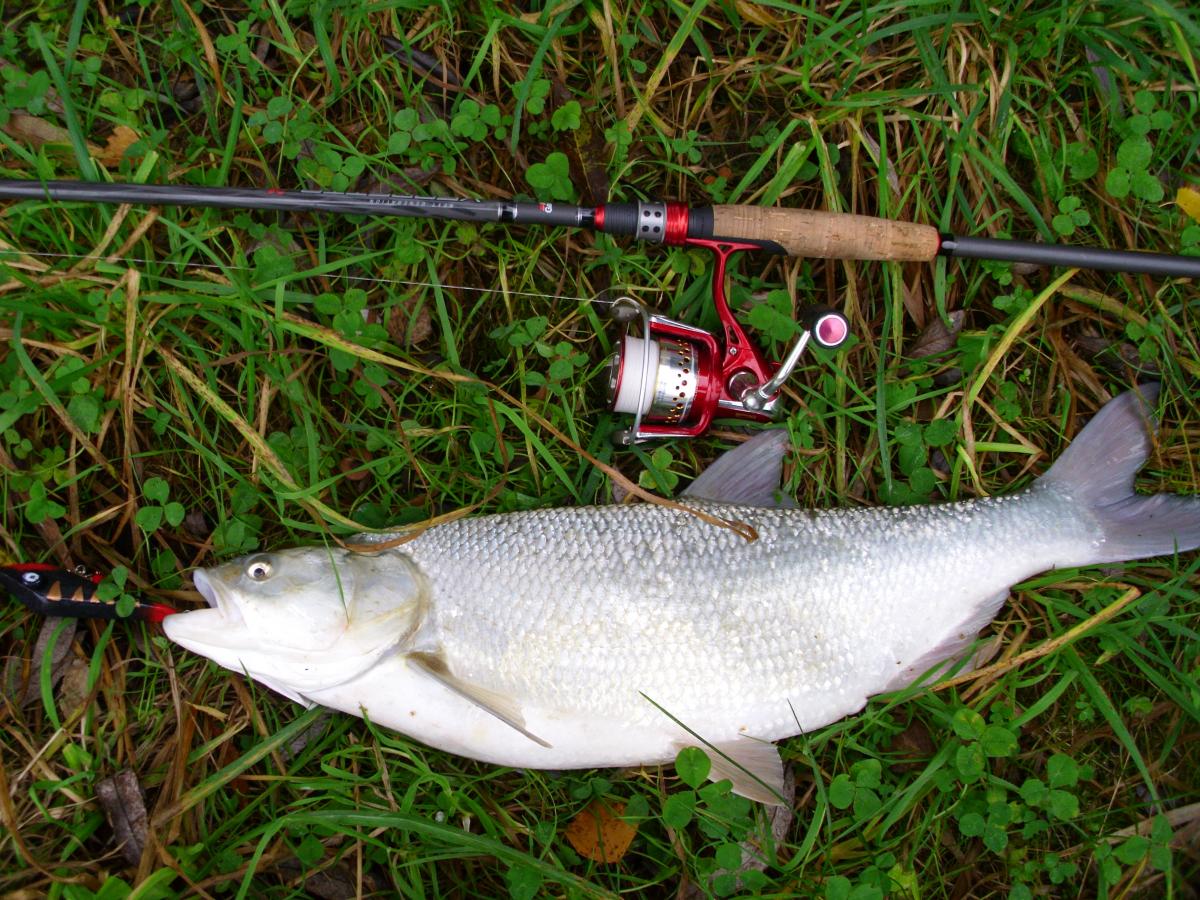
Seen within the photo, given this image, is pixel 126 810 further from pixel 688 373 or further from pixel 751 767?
pixel 688 373

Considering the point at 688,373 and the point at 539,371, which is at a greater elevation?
the point at 688,373

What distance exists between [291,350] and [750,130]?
1.83m

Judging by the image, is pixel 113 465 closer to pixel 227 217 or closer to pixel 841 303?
pixel 227 217

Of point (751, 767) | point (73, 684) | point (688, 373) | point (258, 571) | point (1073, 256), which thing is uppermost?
point (1073, 256)

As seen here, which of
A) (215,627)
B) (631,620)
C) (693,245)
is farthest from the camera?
(693,245)

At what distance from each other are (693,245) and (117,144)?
6.67 ft

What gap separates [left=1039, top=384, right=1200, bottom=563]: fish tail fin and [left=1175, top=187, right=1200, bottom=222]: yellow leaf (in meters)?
0.73

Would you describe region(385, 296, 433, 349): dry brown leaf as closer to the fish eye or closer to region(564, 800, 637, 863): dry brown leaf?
the fish eye

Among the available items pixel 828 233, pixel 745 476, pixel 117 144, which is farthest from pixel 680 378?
pixel 117 144

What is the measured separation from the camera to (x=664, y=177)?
9.41 feet

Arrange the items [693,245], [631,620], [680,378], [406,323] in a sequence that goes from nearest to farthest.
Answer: [631,620]
[680,378]
[693,245]
[406,323]

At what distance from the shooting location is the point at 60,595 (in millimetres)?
2439

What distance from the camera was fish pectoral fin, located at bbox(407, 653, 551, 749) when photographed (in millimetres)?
2318

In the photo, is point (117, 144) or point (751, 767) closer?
point (751, 767)
